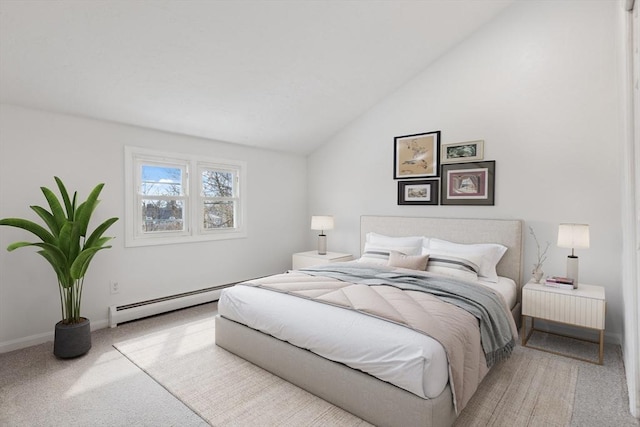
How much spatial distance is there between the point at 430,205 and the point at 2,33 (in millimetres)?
4124

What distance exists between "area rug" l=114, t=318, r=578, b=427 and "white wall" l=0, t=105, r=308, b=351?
81 cm

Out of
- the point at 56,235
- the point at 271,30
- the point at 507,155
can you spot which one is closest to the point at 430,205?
the point at 507,155

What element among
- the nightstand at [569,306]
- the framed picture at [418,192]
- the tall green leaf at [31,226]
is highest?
the framed picture at [418,192]

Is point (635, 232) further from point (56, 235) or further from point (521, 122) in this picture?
point (56, 235)

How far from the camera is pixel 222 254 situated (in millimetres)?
4473

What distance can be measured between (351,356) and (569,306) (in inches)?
79.9

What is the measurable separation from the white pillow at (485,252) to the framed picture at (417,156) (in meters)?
0.97

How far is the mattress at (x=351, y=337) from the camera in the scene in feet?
5.79

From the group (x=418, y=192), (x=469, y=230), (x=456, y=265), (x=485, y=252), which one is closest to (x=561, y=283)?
(x=485, y=252)

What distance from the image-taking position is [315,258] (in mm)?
4602

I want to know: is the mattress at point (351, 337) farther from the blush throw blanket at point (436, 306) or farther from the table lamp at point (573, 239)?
the table lamp at point (573, 239)

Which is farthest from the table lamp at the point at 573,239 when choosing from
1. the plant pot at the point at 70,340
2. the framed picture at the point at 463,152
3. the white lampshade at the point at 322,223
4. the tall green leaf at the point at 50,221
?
the tall green leaf at the point at 50,221

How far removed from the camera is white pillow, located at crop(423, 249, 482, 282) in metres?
3.21

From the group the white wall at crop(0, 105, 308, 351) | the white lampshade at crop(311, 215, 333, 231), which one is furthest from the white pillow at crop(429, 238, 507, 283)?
the white wall at crop(0, 105, 308, 351)
